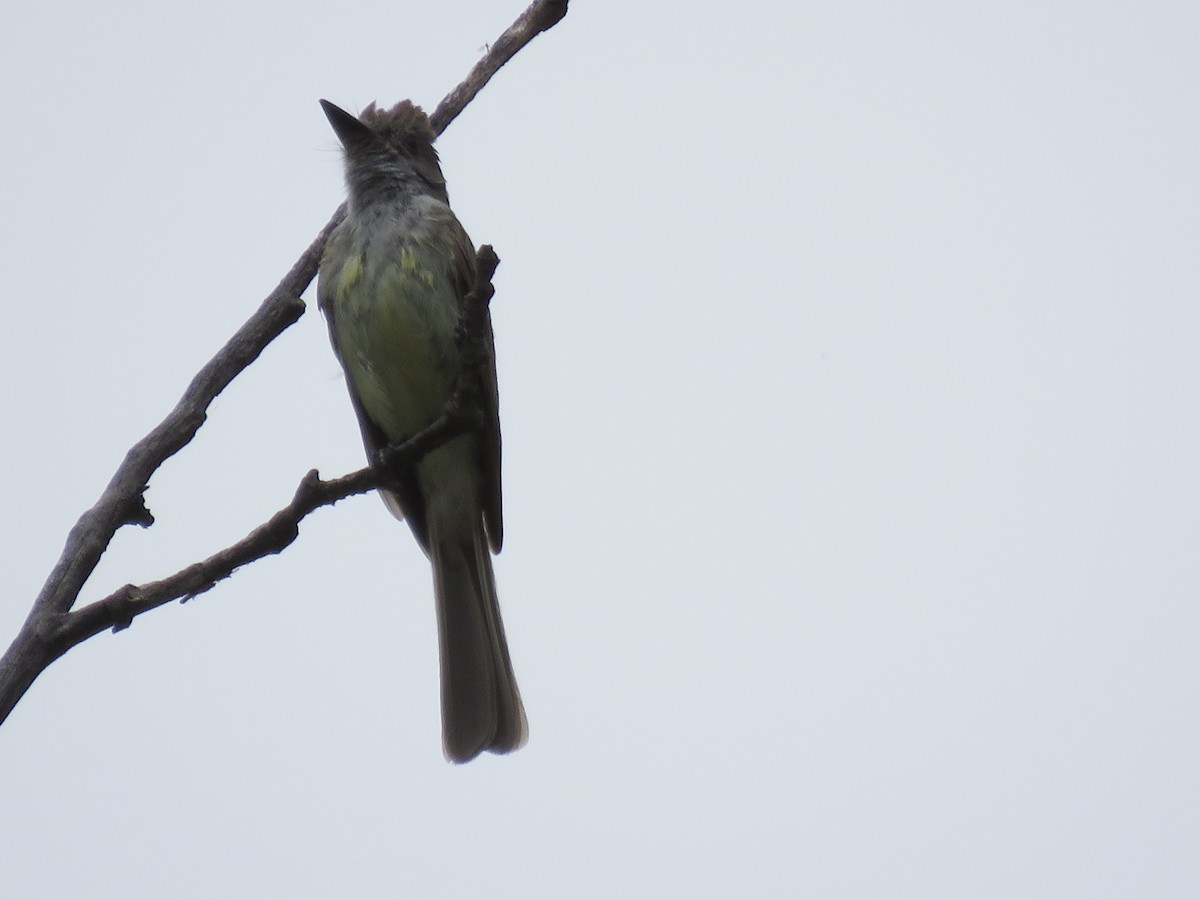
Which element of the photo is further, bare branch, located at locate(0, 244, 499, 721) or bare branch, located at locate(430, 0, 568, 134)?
bare branch, located at locate(430, 0, 568, 134)

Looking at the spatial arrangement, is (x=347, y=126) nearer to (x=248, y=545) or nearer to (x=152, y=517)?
(x=152, y=517)

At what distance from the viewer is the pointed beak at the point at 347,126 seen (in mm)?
5500

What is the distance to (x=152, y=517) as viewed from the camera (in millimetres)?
3057

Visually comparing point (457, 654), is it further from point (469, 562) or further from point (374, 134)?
point (374, 134)

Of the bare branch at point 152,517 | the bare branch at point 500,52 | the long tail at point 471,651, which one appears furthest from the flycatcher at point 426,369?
the bare branch at point 152,517

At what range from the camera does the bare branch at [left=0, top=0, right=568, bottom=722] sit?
2613 millimetres

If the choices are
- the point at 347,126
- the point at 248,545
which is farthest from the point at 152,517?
the point at 347,126

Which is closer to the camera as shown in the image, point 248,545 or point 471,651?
point 248,545

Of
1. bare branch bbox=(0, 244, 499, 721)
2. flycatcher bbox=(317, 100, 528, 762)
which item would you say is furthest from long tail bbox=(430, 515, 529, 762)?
bare branch bbox=(0, 244, 499, 721)

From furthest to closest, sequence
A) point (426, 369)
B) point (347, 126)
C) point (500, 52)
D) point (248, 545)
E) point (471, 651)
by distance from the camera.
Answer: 1. point (347, 126)
2. point (471, 651)
3. point (426, 369)
4. point (500, 52)
5. point (248, 545)

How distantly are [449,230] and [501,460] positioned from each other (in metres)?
0.95

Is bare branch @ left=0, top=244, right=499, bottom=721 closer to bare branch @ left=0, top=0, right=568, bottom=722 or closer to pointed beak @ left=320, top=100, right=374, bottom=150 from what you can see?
bare branch @ left=0, top=0, right=568, bottom=722

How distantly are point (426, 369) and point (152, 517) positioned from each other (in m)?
1.92

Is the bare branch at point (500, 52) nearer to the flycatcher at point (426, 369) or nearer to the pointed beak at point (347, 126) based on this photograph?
the flycatcher at point (426, 369)
